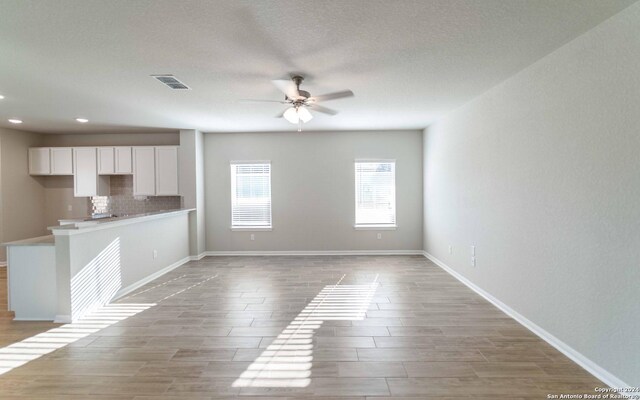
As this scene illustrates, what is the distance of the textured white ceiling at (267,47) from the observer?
85.1 inches

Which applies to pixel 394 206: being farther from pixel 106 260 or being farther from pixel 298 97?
pixel 106 260

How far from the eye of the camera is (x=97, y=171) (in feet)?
20.8

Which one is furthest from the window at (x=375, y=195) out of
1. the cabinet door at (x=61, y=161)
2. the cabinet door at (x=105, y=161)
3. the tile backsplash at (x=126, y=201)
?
the cabinet door at (x=61, y=161)

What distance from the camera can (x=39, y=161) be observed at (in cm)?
640

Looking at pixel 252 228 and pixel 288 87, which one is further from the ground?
pixel 288 87

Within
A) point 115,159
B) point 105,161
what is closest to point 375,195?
point 115,159

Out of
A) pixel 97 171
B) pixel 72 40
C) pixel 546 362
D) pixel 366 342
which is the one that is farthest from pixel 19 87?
pixel 546 362

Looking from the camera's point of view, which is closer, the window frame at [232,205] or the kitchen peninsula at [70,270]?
the kitchen peninsula at [70,270]

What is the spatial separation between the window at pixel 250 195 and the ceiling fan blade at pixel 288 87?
139 inches

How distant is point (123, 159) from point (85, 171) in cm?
83

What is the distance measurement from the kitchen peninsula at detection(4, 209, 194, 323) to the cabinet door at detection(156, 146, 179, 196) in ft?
6.49

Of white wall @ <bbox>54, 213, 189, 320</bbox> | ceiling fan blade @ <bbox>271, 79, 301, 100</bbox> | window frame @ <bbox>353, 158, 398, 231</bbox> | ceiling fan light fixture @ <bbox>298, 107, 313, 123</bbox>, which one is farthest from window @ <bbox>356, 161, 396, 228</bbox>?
white wall @ <bbox>54, 213, 189, 320</bbox>

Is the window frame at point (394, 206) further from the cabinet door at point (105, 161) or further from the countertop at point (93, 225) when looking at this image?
the cabinet door at point (105, 161)

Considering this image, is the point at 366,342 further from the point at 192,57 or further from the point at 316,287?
the point at 192,57
